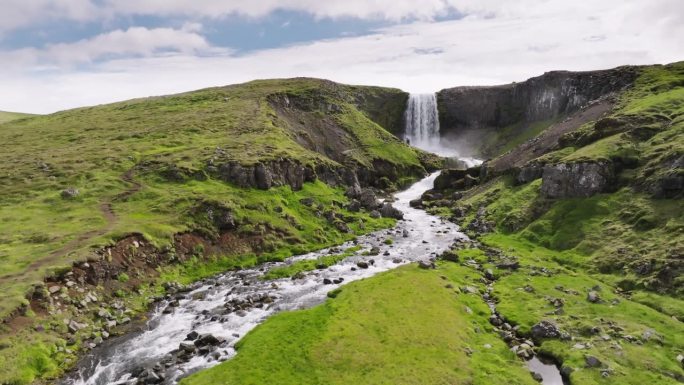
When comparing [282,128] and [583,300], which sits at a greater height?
[282,128]

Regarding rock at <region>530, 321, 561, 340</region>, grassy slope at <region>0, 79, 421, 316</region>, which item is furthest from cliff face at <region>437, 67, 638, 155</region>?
rock at <region>530, 321, 561, 340</region>

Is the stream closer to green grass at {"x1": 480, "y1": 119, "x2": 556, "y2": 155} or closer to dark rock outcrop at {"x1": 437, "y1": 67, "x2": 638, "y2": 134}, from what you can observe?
dark rock outcrop at {"x1": 437, "y1": 67, "x2": 638, "y2": 134}

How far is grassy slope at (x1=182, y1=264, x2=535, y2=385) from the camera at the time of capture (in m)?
33.5

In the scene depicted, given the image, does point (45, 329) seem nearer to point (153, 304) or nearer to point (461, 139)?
point (153, 304)

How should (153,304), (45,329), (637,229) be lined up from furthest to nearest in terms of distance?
(637,229) → (153,304) → (45,329)

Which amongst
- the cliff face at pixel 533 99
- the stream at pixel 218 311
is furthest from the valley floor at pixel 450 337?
the cliff face at pixel 533 99

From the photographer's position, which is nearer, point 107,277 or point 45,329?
point 45,329

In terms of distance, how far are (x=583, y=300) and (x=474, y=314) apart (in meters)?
12.5

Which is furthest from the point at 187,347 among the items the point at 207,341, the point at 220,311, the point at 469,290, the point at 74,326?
the point at 469,290

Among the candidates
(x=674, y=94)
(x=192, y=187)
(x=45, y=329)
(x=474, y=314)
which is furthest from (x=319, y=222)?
(x=674, y=94)

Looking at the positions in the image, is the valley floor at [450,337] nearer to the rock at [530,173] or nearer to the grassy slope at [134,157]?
the grassy slope at [134,157]

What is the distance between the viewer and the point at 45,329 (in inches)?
1642

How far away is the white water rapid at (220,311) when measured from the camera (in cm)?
3716

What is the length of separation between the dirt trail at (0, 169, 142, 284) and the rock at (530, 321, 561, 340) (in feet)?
176
